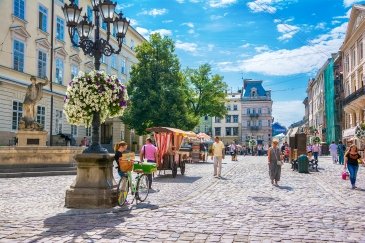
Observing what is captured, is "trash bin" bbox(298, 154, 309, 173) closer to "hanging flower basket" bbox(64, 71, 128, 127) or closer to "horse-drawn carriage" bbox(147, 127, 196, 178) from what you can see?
"horse-drawn carriage" bbox(147, 127, 196, 178)

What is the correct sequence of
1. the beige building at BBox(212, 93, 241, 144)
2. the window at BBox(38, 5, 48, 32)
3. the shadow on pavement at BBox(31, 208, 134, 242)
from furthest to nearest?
the beige building at BBox(212, 93, 241, 144) → the window at BBox(38, 5, 48, 32) → the shadow on pavement at BBox(31, 208, 134, 242)

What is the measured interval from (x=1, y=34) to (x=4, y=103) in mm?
4452

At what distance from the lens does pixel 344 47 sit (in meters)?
48.1

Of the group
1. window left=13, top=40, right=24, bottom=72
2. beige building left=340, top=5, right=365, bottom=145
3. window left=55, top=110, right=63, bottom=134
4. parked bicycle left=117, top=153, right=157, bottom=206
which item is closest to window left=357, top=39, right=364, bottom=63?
beige building left=340, top=5, right=365, bottom=145

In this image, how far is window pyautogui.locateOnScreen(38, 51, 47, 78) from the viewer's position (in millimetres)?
31297

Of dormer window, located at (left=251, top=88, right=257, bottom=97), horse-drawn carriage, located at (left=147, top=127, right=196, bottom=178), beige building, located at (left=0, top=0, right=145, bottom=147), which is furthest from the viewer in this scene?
dormer window, located at (left=251, top=88, right=257, bottom=97)

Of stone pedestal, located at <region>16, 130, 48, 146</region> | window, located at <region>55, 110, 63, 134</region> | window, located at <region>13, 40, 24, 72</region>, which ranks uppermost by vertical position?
window, located at <region>13, 40, 24, 72</region>

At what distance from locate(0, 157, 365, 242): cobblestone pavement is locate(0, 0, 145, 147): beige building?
A: 1663 centimetres

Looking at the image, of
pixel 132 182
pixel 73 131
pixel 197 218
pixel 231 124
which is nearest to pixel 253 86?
pixel 231 124

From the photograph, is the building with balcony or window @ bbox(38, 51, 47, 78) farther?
the building with balcony

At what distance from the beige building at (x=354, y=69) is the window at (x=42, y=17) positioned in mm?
27537

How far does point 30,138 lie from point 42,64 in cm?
1256

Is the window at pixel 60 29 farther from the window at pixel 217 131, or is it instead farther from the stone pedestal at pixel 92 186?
the window at pixel 217 131

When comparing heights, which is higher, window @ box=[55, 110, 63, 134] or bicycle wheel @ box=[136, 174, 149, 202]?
window @ box=[55, 110, 63, 134]
